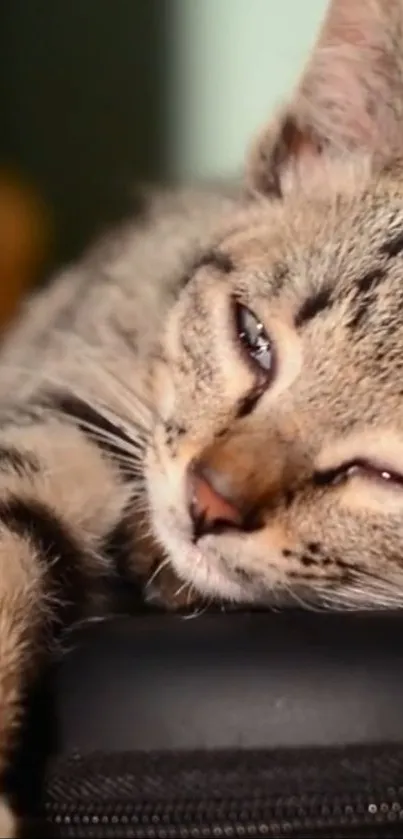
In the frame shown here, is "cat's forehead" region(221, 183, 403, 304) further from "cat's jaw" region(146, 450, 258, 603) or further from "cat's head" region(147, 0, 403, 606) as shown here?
"cat's jaw" region(146, 450, 258, 603)

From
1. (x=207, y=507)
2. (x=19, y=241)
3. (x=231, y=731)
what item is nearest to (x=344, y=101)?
(x=207, y=507)

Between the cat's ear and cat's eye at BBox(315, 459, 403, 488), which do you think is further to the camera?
the cat's ear

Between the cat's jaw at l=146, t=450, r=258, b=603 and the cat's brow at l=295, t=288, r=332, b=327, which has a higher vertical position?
the cat's brow at l=295, t=288, r=332, b=327

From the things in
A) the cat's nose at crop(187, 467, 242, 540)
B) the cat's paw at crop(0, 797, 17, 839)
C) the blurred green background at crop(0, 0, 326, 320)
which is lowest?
the cat's paw at crop(0, 797, 17, 839)

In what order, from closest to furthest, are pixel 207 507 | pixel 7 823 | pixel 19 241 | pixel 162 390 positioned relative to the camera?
pixel 7 823 → pixel 207 507 → pixel 162 390 → pixel 19 241

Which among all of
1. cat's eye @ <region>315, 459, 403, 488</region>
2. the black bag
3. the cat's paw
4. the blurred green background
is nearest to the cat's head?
cat's eye @ <region>315, 459, 403, 488</region>

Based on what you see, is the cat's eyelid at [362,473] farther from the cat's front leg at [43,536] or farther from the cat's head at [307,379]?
the cat's front leg at [43,536]

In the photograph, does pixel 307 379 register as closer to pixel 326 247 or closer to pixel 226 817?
pixel 326 247
